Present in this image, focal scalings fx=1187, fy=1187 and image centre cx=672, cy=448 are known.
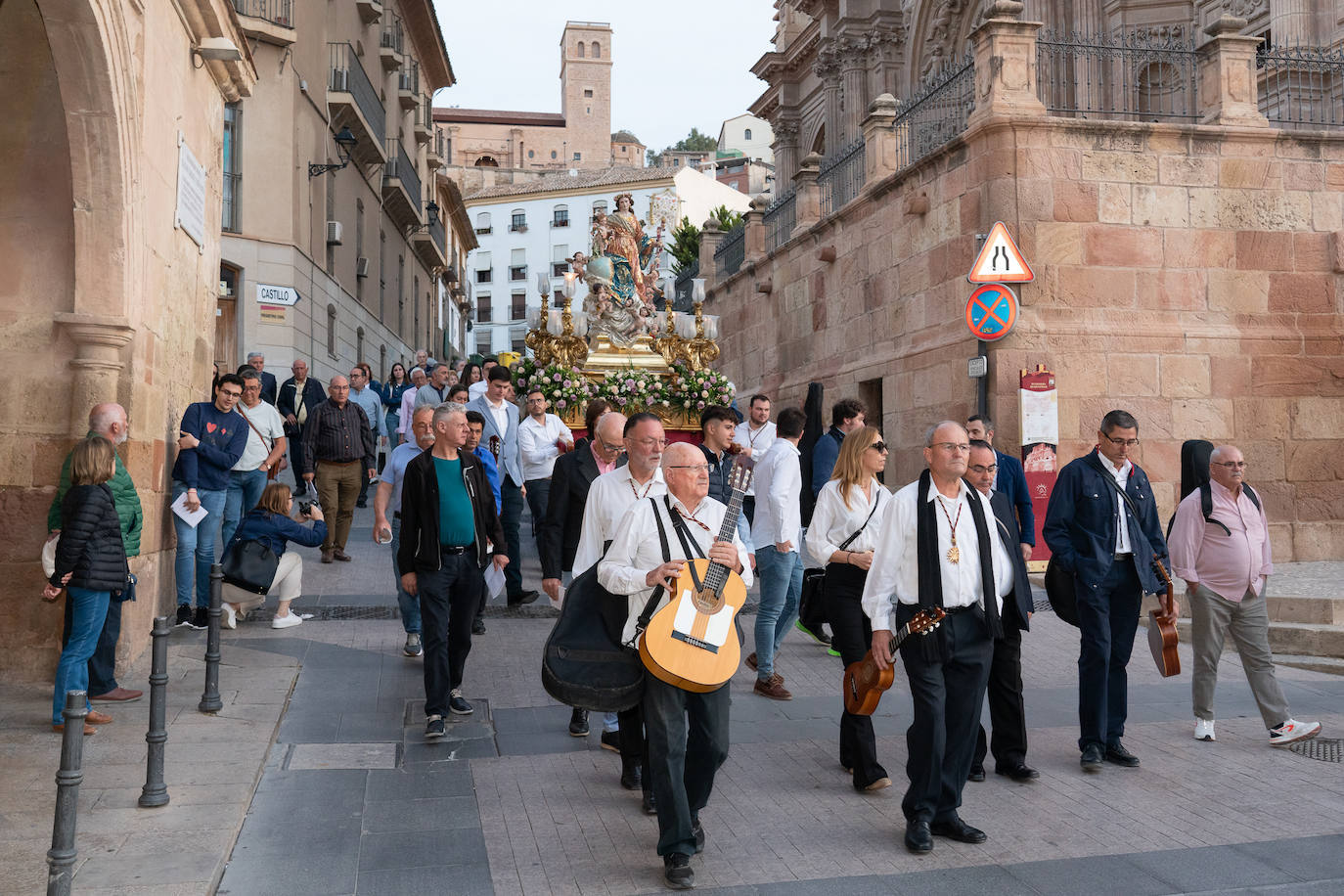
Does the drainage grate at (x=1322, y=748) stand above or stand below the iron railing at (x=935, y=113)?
below

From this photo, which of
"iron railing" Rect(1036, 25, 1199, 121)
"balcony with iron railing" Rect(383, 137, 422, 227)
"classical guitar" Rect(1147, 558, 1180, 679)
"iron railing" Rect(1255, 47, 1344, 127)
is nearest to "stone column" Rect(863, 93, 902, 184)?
"iron railing" Rect(1036, 25, 1199, 121)

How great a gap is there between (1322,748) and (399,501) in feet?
20.0

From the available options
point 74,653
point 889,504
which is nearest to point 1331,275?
point 889,504

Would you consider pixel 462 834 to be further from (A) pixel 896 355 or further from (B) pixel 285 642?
(A) pixel 896 355

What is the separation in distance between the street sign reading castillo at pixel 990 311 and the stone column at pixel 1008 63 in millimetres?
2596

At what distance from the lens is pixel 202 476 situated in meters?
9.05

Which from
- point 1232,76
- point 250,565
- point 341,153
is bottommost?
point 250,565

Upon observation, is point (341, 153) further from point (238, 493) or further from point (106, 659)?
point (106, 659)

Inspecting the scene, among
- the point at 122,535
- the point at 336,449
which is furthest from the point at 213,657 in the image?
the point at 336,449

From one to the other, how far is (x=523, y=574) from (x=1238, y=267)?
8456 millimetres

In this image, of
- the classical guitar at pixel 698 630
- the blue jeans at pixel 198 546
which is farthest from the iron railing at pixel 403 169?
the classical guitar at pixel 698 630

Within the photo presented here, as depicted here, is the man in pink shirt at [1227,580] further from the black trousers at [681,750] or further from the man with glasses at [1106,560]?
the black trousers at [681,750]

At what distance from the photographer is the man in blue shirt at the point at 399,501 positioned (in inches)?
325

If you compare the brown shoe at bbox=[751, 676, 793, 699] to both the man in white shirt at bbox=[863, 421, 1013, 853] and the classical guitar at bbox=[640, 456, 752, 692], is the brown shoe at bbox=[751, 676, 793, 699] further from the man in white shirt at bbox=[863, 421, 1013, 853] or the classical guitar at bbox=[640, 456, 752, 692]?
the classical guitar at bbox=[640, 456, 752, 692]
